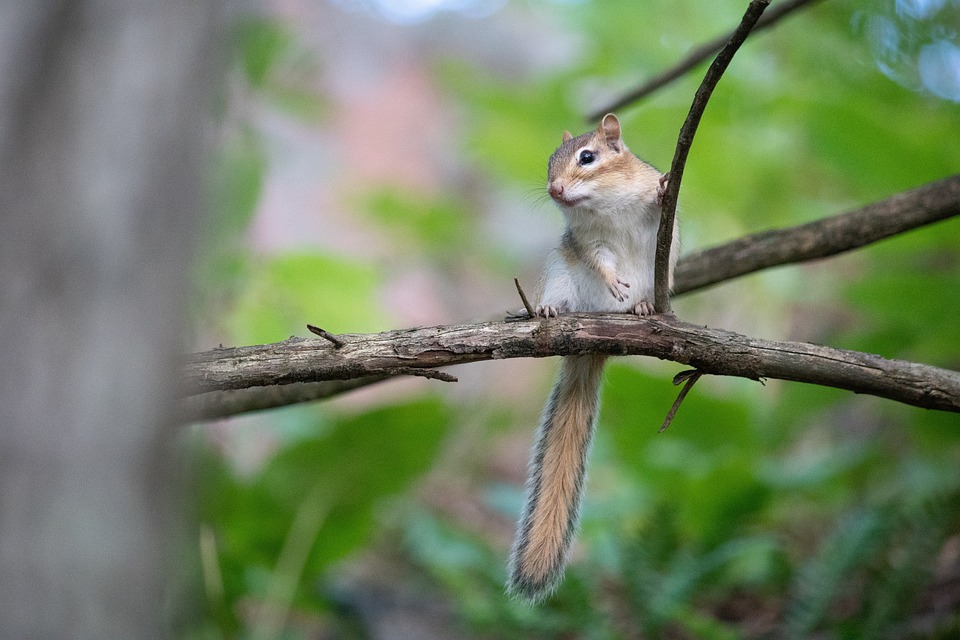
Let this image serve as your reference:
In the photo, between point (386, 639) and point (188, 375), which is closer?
point (188, 375)

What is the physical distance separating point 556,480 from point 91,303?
5.27 feet

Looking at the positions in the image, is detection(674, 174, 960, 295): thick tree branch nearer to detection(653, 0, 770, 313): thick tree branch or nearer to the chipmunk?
the chipmunk

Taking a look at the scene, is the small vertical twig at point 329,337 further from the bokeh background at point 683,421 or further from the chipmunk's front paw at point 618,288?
the chipmunk's front paw at point 618,288

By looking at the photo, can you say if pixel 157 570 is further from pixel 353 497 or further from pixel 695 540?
pixel 695 540

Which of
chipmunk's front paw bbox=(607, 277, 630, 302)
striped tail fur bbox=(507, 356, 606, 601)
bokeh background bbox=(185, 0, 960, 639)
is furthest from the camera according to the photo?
bokeh background bbox=(185, 0, 960, 639)

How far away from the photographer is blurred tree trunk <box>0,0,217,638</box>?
878mm

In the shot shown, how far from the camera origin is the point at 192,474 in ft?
3.56

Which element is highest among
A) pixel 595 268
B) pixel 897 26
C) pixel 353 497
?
pixel 897 26

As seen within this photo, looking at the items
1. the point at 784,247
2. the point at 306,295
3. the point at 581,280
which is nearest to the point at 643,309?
the point at 581,280

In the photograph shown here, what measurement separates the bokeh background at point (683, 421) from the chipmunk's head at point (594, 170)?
331 mm

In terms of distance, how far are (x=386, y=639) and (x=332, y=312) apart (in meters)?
1.55

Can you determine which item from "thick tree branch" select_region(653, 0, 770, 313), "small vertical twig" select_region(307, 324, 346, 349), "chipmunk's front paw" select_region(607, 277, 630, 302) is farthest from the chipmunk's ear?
"small vertical twig" select_region(307, 324, 346, 349)

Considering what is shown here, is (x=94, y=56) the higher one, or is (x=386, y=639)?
(x=94, y=56)

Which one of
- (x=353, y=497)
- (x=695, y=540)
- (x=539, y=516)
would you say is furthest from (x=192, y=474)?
(x=695, y=540)
